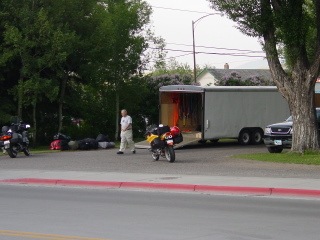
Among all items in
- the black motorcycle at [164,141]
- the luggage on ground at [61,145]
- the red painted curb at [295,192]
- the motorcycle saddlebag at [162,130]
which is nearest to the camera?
the red painted curb at [295,192]

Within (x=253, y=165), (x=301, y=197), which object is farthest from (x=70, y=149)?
(x=301, y=197)

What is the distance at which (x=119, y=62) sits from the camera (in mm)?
39031

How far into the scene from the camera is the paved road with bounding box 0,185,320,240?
1002 centimetres

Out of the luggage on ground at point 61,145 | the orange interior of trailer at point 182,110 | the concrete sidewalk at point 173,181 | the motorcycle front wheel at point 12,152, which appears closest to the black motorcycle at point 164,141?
the concrete sidewalk at point 173,181

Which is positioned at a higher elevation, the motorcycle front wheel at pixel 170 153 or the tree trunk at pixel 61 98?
the tree trunk at pixel 61 98

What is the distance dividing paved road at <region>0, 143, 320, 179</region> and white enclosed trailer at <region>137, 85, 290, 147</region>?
2.31 m

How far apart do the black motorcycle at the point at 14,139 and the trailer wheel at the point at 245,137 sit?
11264 millimetres

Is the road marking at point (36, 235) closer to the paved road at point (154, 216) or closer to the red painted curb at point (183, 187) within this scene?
the paved road at point (154, 216)

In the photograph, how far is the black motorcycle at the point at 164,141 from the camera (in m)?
22.7

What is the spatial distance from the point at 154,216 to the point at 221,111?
1983 cm

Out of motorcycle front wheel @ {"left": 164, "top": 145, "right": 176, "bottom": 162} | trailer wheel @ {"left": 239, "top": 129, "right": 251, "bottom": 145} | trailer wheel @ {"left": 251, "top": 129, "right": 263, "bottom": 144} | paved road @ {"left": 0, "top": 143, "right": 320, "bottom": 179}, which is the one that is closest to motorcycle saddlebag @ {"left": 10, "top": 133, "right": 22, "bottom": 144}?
paved road @ {"left": 0, "top": 143, "right": 320, "bottom": 179}

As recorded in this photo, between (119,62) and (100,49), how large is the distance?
2312 millimetres

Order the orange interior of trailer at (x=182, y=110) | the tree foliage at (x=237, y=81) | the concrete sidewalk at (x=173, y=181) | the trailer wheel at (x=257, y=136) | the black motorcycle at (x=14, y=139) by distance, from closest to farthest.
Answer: the concrete sidewalk at (x=173, y=181), the black motorcycle at (x=14, y=139), the orange interior of trailer at (x=182, y=110), the trailer wheel at (x=257, y=136), the tree foliage at (x=237, y=81)

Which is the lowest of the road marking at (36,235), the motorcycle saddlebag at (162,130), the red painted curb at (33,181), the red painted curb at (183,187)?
the red painted curb at (33,181)
